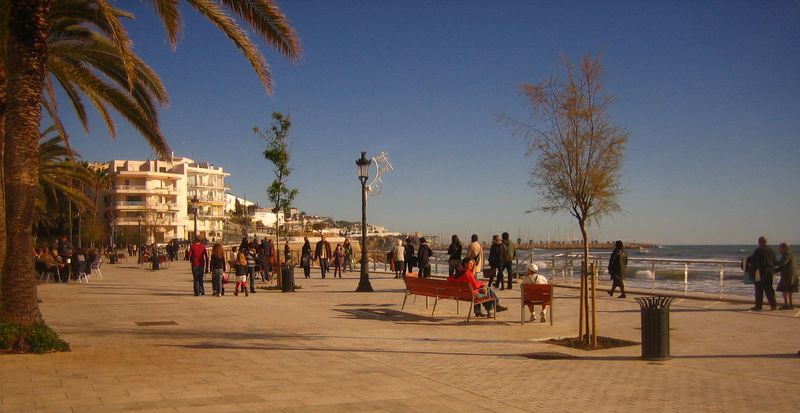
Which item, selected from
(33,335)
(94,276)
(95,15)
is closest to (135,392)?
(33,335)

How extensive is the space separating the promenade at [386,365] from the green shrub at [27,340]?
21 cm

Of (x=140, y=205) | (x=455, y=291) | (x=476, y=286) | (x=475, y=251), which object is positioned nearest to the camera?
(x=476, y=286)

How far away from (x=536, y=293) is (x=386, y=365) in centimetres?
502

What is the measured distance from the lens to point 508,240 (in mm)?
20828

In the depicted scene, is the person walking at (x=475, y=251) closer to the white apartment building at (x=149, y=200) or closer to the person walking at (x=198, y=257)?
the person walking at (x=198, y=257)

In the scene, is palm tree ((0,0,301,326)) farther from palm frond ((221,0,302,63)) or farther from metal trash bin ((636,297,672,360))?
metal trash bin ((636,297,672,360))

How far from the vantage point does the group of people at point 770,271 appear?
48.1 feet

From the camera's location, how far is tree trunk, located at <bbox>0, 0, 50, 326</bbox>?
922cm

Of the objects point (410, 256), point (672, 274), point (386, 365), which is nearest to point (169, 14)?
point (386, 365)

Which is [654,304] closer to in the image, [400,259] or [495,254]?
[495,254]

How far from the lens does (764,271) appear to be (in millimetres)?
14602

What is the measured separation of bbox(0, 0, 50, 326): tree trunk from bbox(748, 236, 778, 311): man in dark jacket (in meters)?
13.6

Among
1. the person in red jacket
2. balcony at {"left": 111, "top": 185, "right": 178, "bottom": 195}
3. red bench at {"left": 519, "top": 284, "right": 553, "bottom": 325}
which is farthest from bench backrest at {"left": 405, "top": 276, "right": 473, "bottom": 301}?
balcony at {"left": 111, "top": 185, "right": 178, "bottom": 195}

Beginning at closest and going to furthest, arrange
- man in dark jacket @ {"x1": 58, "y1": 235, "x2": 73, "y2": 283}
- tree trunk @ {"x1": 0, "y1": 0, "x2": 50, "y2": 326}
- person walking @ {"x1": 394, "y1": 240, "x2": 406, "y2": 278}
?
tree trunk @ {"x1": 0, "y1": 0, "x2": 50, "y2": 326}, man in dark jacket @ {"x1": 58, "y1": 235, "x2": 73, "y2": 283}, person walking @ {"x1": 394, "y1": 240, "x2": 406, "y2": 278}
